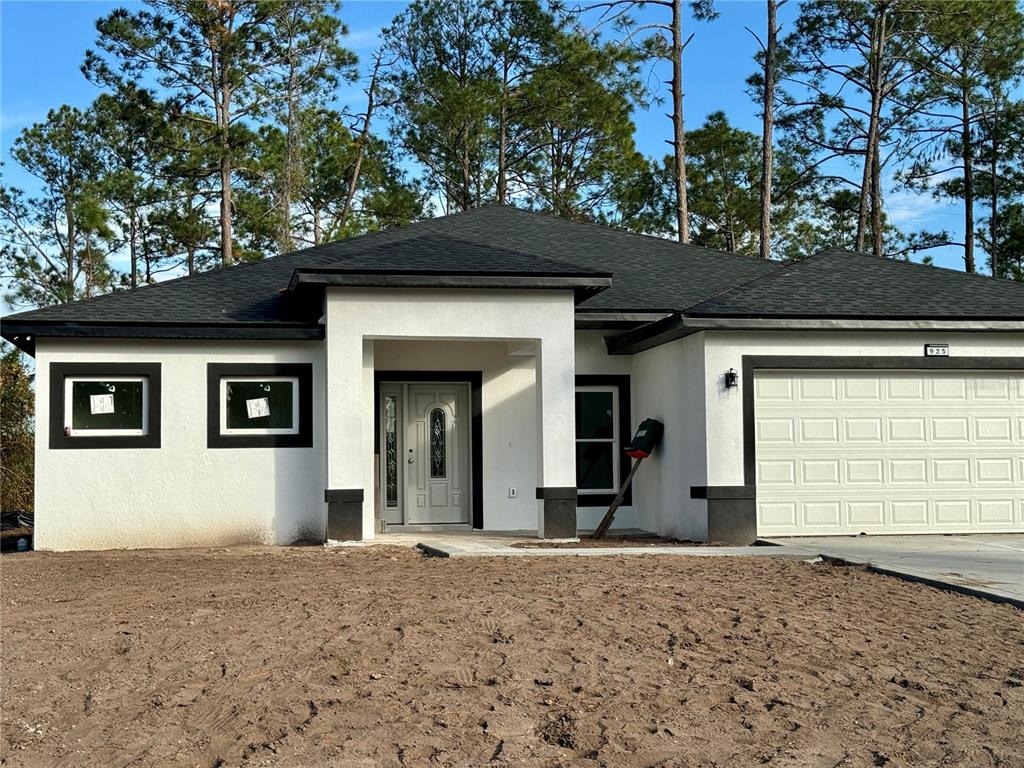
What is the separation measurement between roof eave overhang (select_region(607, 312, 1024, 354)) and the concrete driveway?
2.54 meters

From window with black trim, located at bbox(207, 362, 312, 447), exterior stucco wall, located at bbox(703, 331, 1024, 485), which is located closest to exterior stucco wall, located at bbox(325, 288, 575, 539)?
window with black trim, located at bbox(207, 362, 312, 447)

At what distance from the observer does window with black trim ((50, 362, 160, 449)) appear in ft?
44.6

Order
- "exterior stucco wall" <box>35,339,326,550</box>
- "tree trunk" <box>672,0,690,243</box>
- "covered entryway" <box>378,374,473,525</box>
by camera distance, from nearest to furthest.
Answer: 1. "exterior stucco wall" <box>35,339,326,550</box>
2. "covered entryway" <box>378,374,473,525</box>
3. "tree trunk" <box>672,0,690,243</box>

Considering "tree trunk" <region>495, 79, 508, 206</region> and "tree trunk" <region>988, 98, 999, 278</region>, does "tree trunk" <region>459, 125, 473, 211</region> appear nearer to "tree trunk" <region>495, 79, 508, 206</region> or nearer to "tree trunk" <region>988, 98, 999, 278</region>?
"tree trunk" <region>495, 79, 508, 206</region>

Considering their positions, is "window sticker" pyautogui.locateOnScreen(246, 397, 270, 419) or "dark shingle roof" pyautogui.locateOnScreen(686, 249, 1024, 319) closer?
"dark shingle roof" pyautogui.locateOnScreen(686, 249, 1024, 319)

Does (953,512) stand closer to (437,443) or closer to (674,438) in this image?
(674,438)

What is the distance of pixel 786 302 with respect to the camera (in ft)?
45.2

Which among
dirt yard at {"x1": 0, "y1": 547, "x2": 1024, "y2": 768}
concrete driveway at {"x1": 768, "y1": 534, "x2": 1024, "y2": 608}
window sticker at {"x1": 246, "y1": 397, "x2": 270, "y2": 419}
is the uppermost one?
window sticker at {"x1": 246, "y1": 397, "x2": 270, "y2": 419}

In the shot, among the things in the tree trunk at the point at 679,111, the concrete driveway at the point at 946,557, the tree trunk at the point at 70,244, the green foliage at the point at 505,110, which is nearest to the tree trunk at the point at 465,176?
the green foliage at the point at 505,110

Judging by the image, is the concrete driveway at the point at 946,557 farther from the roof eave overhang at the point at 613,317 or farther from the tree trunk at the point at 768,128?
the tree trunk at the point at 768,128

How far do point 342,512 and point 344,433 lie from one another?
3.09ft

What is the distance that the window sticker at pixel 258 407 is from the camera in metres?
13.9

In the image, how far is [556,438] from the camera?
13641 mm

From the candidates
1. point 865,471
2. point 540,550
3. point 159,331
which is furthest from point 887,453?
point 159,331
